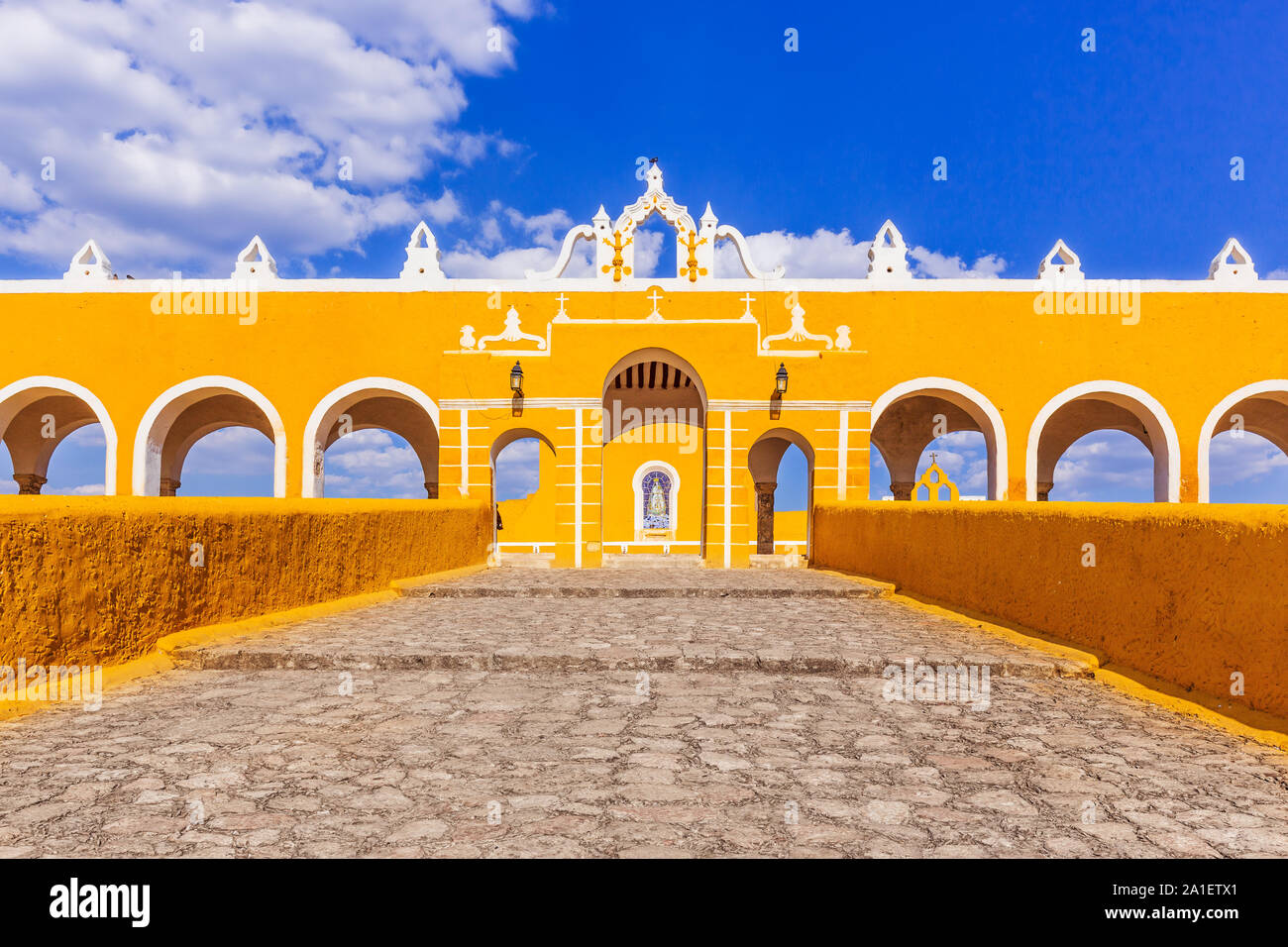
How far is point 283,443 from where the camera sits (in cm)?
1496

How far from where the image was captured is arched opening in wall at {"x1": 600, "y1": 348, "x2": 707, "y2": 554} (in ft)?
66.2

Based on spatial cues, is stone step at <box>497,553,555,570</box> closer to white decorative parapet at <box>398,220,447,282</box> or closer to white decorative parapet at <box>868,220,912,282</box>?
white decorative parapet at <box>398,220,447,282</box>

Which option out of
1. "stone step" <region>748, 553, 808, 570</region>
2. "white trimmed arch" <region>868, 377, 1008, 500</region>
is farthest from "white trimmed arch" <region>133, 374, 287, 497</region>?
"white trimmed arch" <region>868, 377, 1008, 500</region>

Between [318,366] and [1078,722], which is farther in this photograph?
[318,366]

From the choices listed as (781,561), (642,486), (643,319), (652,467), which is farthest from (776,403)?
(642,486)

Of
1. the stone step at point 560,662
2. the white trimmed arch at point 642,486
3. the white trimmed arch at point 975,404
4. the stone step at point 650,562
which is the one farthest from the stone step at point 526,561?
the stone step at point 560,662

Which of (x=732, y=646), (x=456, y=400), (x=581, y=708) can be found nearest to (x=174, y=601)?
(x=581, y=708)

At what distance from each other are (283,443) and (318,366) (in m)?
1.68

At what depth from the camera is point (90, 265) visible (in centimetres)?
1514

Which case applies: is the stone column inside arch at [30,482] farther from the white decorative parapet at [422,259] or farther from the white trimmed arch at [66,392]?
the white decorative parapet at [422,259]

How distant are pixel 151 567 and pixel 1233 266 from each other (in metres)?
18.5

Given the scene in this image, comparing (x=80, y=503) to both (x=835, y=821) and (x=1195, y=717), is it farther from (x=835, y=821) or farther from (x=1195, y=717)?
(x=1195, y=717)

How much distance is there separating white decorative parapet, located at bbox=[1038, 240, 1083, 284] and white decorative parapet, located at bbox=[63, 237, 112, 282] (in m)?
18.9
